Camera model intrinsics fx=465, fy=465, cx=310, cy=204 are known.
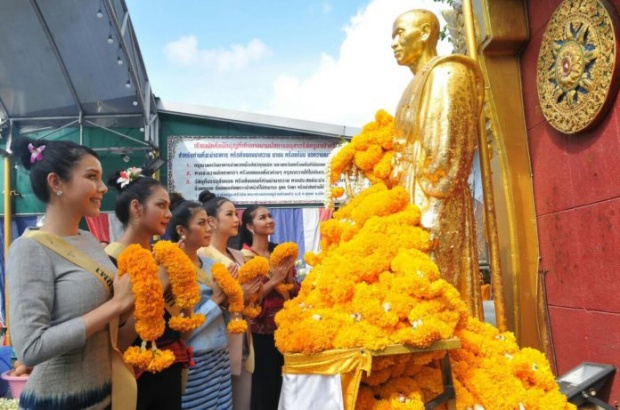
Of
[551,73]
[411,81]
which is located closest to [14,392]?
[411,81]

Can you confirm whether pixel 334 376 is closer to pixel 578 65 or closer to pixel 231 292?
pixel 231 292

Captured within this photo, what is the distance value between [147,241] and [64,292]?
67 cm

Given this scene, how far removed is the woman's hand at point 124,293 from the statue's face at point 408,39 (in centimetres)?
208

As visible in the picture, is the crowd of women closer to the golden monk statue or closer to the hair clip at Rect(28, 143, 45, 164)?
the hair clip at Rect(28, 143, 45, 164)

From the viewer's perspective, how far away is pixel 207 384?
2277 mm

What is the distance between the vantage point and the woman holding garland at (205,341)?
2250mm

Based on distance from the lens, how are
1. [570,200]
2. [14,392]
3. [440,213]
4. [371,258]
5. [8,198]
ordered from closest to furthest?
[371,258], [440,213], [570,200], [14,392], [8,198]

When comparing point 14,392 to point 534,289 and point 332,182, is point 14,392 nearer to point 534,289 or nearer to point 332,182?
point 332,182

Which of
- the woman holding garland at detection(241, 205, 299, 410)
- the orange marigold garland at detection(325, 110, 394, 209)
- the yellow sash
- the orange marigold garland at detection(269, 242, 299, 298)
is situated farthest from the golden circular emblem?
the yellow sash

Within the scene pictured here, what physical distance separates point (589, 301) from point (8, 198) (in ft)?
25.4

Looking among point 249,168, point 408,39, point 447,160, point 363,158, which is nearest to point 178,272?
point 363,158

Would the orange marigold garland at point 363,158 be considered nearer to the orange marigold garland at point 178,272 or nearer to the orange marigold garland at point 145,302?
the orange marigold garland at point 178,272

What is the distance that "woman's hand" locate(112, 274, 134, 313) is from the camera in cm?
151

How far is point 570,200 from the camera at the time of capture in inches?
115
